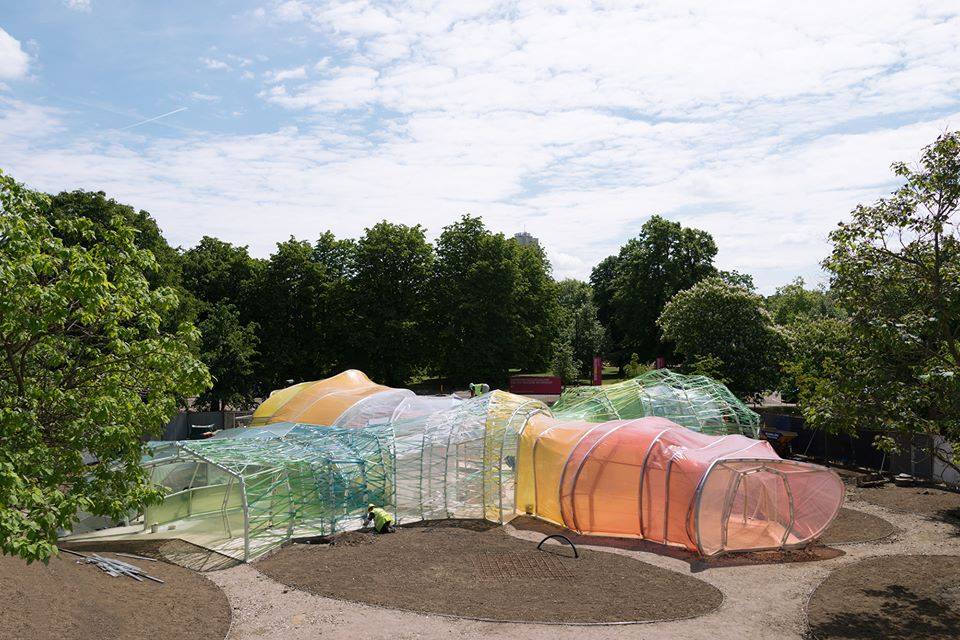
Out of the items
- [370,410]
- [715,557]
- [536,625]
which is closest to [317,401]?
[370,410]

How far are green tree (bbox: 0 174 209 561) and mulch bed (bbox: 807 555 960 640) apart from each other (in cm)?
1092

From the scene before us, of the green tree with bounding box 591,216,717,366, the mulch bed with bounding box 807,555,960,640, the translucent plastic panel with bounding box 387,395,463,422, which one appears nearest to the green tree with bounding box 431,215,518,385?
the green tree with bounding box 591,216,717,366

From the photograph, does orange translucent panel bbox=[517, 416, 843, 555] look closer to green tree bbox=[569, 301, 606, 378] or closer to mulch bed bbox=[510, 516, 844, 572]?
mulch bed bbox=[510, 516, 844, 572]

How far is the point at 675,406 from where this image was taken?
1078 inches

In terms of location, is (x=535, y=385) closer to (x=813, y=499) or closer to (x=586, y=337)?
(x=586, y=337)

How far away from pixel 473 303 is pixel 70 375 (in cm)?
3979

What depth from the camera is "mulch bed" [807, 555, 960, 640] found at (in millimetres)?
12039

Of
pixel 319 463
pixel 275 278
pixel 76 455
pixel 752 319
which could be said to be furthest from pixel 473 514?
pixel 275 278

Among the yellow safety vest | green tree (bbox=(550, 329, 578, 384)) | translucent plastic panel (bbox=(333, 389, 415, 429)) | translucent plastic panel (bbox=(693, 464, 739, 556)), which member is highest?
green tree (bbox=(550, 329, 578, 384))

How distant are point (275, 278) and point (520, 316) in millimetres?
17296

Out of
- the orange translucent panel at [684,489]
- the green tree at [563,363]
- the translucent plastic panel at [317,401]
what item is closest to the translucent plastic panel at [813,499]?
the orange translucent panel at [684,489]

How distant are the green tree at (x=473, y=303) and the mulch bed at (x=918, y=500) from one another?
1159 inches

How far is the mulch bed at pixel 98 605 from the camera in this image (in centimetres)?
1067

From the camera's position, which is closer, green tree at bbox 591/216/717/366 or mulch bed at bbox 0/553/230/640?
mulch bed at bbox 0/553/230/640
